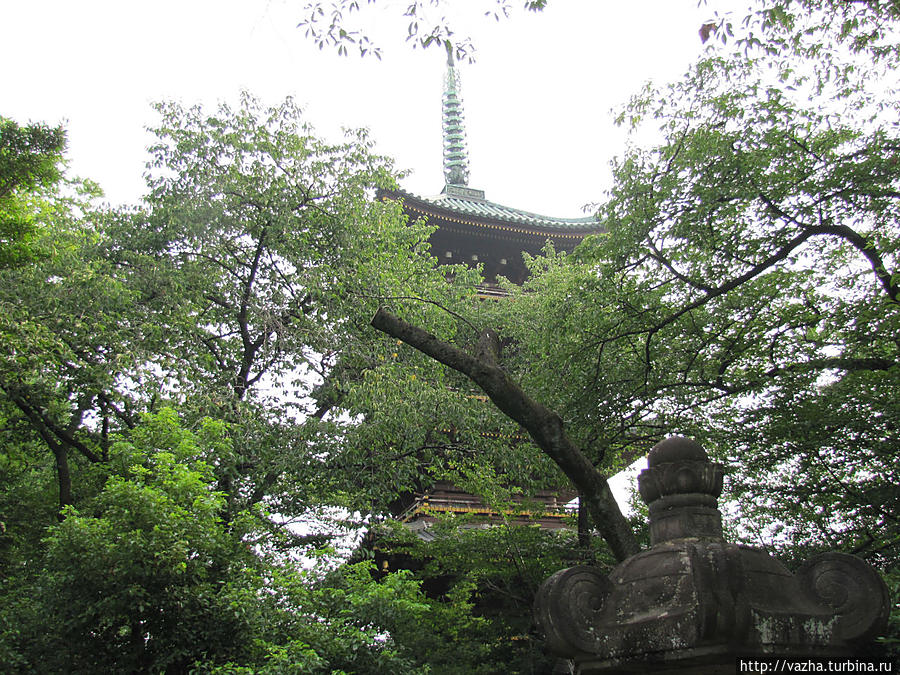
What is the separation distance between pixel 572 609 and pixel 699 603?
0.50 meters

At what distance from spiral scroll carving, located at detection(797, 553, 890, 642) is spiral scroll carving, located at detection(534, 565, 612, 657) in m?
0.78

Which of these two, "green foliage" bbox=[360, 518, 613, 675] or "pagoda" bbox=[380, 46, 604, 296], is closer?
"green foliage" bbox=[360, 518, 613, 675]

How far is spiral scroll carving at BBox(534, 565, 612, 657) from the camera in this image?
8.55 ft

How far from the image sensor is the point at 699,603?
7.73 ft

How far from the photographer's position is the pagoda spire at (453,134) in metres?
24.0

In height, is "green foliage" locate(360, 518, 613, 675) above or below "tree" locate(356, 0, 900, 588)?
below

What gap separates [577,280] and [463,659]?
4905 mm

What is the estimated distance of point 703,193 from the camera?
6.98 meters

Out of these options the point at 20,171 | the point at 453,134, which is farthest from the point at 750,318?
the point at 453,134

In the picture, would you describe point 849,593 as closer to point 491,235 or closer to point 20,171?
point 20,171

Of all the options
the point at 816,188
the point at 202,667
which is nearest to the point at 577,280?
the point at 816,188

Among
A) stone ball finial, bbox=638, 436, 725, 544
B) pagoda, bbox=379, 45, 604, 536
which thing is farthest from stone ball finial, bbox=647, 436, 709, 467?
pagoda, bbox=379, 45, 604, 536

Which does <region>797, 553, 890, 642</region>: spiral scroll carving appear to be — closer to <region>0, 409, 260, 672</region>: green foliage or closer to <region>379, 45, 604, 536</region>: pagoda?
<region>0, 409, 260, 672</region>: green foliage

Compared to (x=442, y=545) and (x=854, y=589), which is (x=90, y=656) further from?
(x=854, y=589)
